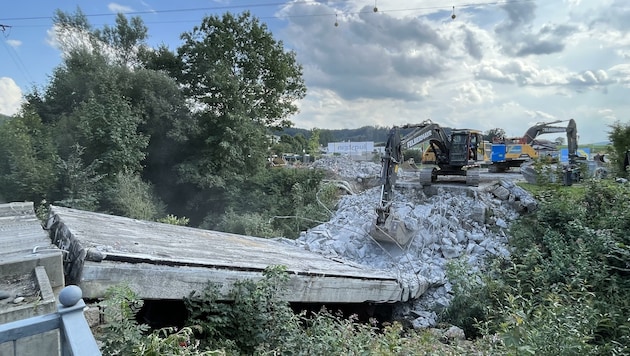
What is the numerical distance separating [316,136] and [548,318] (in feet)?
95.6

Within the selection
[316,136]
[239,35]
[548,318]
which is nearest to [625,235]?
[548,318]

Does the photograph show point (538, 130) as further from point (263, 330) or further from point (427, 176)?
point (263, 330)

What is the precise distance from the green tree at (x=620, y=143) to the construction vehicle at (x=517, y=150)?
2480 millimetres

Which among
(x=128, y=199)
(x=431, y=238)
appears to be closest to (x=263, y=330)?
(x=431, y=238)

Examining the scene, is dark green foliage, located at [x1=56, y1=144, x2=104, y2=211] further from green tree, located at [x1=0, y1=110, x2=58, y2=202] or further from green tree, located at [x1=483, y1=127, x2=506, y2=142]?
green tree, located at [x1=483, y1=127, x2=506, y2=142]

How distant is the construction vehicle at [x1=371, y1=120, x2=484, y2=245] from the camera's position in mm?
6676

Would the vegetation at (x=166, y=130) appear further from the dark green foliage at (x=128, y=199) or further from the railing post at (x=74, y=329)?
the railing post at (x=74, y=329)

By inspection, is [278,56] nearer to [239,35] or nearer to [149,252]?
[239,35]

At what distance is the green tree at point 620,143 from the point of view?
9.88 m

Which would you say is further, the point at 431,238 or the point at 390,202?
the point at 431,238

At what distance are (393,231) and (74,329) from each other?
6340mm

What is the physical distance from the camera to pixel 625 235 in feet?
15.6

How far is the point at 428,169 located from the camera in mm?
10211

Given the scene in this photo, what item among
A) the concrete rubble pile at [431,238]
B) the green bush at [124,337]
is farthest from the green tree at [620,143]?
the green bush at [124,337]
